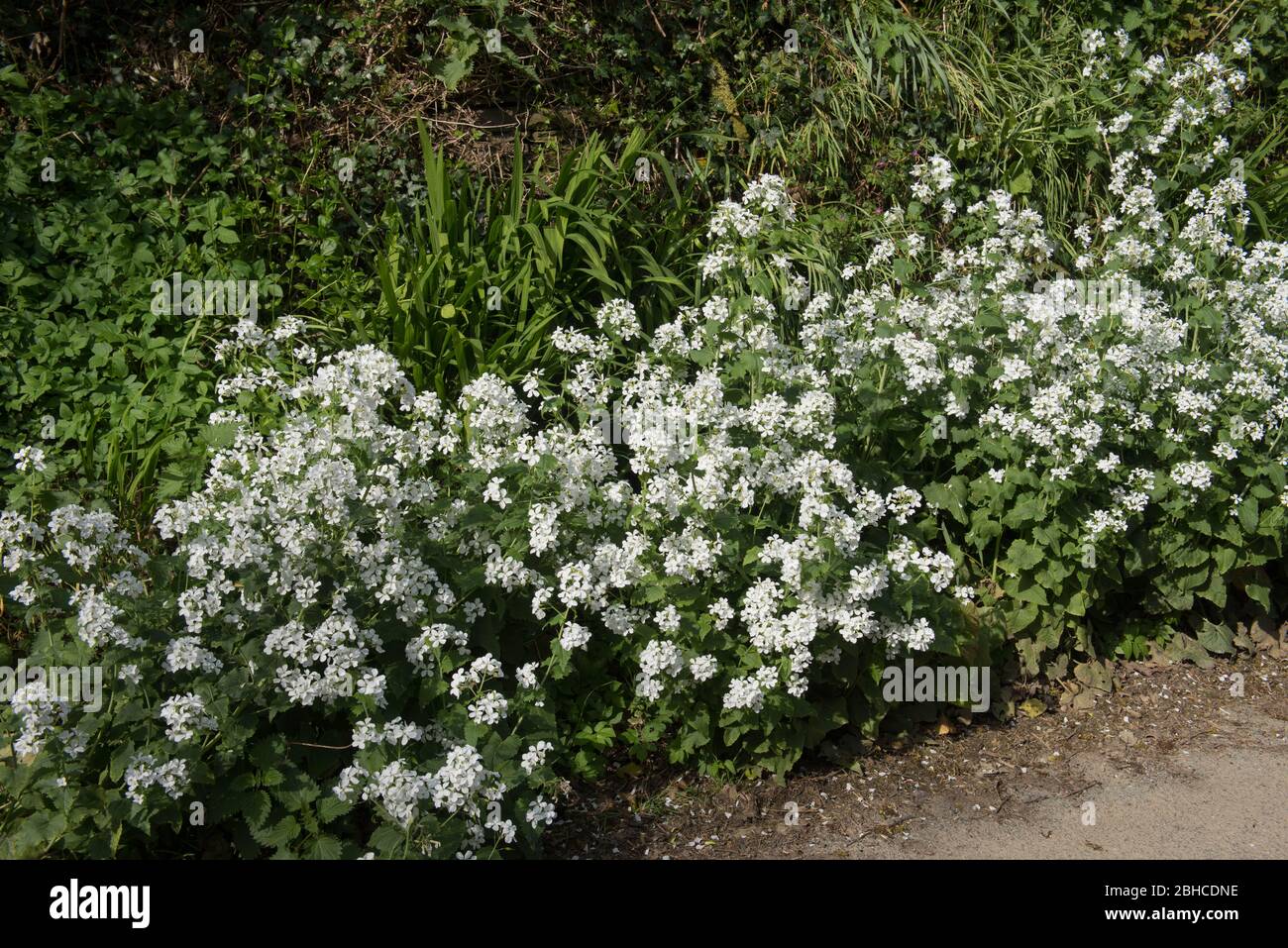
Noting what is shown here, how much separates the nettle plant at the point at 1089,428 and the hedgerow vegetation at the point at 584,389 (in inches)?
1.0

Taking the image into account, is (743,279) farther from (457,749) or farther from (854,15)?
(457,749)

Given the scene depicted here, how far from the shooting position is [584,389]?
4766 millimetres

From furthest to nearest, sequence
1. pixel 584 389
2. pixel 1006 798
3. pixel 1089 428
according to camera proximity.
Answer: pixel 584 389 → pixel 1089 428 → pixel 1006 798

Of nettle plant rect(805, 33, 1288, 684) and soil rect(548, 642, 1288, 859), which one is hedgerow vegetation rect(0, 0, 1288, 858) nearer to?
nettle plant rect(805, 33, 1288, 684)

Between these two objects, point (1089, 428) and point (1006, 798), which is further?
point (1089, 428)

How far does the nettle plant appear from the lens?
482cm

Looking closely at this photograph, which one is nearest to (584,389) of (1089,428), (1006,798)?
(1089,428)

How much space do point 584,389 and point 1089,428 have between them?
6.34 feet

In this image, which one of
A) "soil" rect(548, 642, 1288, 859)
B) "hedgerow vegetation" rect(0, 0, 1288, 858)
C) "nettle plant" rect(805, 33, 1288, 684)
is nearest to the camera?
"hedgerow vegetation" rect(0, 0, 1288, 858)

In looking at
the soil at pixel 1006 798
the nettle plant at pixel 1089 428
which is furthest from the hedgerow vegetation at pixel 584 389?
the soil at pixel 1006 798

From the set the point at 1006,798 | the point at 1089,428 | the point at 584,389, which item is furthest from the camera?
the point at 584,389

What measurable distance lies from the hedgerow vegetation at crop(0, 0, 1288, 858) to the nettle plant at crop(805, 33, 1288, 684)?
0.08 ft

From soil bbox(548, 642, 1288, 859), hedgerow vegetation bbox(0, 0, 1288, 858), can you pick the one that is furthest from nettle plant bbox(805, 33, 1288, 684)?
soil bbox(548, 642, 1288, 859)

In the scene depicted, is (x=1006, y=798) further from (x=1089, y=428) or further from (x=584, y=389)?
(x=584, y=389)
